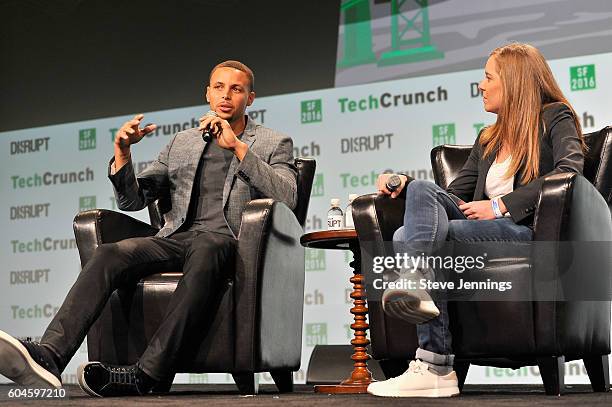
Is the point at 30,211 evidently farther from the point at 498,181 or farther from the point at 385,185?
the point at 498,181

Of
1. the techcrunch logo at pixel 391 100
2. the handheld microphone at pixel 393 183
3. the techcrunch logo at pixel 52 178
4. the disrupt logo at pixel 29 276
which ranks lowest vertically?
the disrupt logo at pixel 29 276

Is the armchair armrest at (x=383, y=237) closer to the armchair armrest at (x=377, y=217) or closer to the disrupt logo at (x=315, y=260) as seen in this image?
the armchair armrest at (x=377, y=217)

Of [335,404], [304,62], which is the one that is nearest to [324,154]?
[304,62]

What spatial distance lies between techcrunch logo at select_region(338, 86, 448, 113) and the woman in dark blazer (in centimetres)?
151

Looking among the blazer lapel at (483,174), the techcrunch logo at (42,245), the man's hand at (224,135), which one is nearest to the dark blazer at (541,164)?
the blazer lapel at (483,174)

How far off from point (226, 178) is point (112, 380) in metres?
0.93

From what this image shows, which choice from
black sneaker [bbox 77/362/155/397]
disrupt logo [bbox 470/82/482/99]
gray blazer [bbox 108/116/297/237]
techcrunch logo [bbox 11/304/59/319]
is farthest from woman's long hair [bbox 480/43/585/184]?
techcrunch logo [bbox 11/304/59/319]

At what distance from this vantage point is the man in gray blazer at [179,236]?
2527mm

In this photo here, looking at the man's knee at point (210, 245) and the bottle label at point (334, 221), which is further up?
the bottle label at point (334, 221)

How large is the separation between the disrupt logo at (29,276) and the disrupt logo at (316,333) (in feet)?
5.90

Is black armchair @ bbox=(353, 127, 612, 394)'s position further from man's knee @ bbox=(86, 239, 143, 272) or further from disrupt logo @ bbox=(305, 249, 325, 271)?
disrupt logo @ bbox=(305, 249, 325, 271)

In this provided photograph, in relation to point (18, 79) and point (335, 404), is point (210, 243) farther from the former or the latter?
point (18, 79)

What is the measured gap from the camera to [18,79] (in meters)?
5.79

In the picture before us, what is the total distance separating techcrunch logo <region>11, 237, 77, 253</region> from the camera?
5.46 meters
